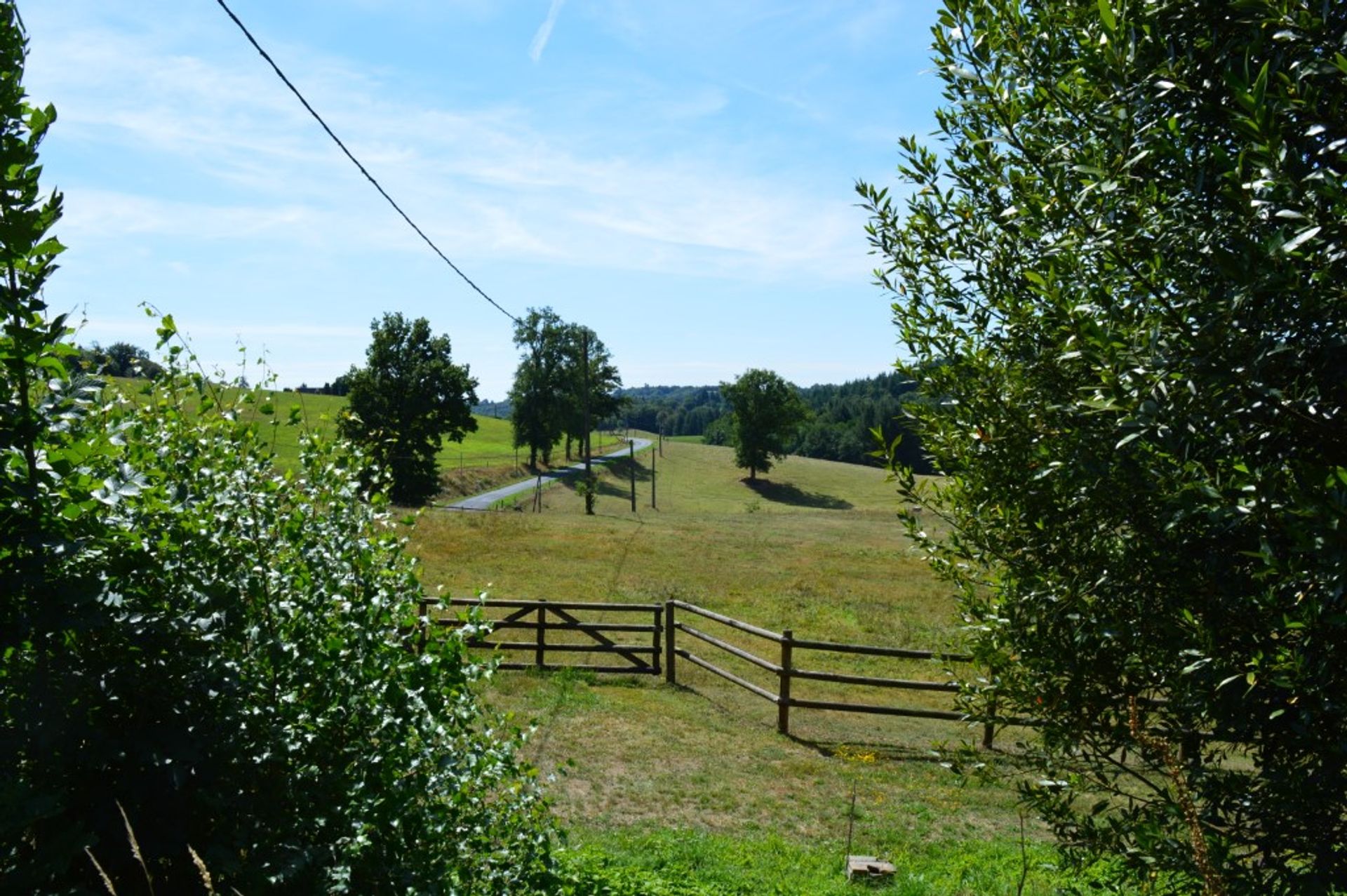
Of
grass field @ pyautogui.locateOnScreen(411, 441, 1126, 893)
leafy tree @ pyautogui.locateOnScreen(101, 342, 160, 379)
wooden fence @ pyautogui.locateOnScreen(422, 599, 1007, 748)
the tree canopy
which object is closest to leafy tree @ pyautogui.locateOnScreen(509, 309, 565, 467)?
the tree canopy

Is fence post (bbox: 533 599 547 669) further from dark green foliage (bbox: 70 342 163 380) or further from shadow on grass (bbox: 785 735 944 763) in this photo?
dark green foliage (bbox: 70 342 163 380)

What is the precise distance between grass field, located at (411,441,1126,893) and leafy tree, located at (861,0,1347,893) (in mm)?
930

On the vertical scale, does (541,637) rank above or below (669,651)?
above

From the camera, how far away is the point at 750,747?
12.6 m

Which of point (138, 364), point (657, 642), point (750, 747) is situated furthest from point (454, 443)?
point (138, 364)

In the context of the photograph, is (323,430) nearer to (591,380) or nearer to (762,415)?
(591,380)

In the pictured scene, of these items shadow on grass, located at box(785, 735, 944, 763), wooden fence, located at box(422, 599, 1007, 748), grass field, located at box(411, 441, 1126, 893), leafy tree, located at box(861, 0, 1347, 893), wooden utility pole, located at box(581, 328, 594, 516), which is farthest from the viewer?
wooden utility pole, located at box(581, 328, 594, 516)

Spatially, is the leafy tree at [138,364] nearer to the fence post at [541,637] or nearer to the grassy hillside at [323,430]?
the grassy hillside at [323,430]

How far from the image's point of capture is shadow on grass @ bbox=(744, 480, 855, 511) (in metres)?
76.3

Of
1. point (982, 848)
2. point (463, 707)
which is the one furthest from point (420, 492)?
point (463, 707)

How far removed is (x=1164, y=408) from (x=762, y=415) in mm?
78610

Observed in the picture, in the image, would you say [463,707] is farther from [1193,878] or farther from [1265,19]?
[1265,19]

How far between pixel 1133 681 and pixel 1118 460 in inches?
42.7

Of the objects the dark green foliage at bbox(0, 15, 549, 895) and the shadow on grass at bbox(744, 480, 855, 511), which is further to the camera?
the shadow on grass at bbox(744, 480, 855, 511)
